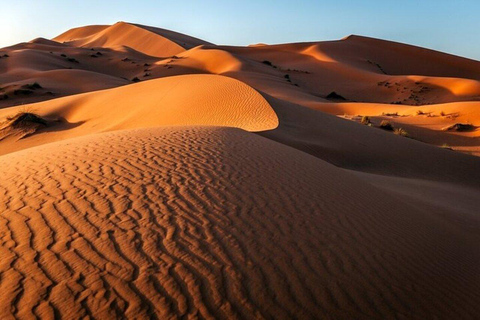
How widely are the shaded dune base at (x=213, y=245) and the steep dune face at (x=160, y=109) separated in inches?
226

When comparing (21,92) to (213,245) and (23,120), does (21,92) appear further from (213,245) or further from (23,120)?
(213,245)

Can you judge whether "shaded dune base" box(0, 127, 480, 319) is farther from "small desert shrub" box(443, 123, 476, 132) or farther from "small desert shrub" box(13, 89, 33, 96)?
"small desert shrub" box(13, 89, 33, 96)

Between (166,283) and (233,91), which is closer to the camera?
(166,283)

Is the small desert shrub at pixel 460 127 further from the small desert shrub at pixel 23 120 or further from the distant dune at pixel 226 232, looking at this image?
the small desert shrub at pixel 23 120

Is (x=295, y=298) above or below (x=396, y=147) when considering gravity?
above

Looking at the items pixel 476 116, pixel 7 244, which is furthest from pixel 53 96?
pixel 7 244

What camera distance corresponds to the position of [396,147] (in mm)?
12586

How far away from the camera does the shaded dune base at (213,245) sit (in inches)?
114

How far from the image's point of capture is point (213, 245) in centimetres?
352

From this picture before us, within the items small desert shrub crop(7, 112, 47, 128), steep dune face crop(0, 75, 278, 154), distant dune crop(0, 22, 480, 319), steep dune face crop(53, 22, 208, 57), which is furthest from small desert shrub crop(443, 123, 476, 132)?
steep dune face crop(53, 22, 208, 57)

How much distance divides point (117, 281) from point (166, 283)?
320 millimetres

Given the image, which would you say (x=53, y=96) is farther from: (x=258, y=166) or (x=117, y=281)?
(x=117, y=281)

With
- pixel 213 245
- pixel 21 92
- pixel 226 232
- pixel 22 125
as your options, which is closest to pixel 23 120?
pixel 22 125

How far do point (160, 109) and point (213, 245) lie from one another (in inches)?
458
